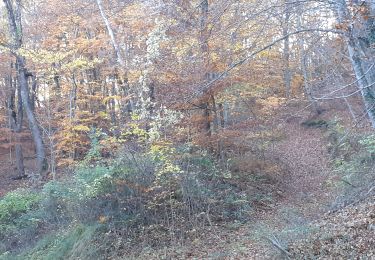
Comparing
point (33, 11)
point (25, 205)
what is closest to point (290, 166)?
point (25, 205)

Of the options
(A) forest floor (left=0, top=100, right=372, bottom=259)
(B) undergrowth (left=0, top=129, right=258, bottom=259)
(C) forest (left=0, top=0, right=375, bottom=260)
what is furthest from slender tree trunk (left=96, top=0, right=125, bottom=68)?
(A) forest floor (left=0, top=100, right=372, bottom=259)

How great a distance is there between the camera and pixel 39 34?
2297 centimetres

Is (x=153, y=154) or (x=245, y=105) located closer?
(x=153, y=154)

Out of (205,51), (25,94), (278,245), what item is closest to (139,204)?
(278,245)

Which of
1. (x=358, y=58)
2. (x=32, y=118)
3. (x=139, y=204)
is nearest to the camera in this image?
(x=358, y=58)

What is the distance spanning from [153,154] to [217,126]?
3596mm

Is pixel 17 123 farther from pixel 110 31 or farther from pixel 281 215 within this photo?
pixel 281 215

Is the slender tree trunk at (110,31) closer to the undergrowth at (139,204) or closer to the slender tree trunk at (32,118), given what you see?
the slender tree trunk at (32,118)

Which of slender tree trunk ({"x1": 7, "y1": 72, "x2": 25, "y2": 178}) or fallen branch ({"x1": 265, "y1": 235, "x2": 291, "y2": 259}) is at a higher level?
slender tree trunk ({"x1": 7, "y1": 72, "x2": 25, "y2": 178})

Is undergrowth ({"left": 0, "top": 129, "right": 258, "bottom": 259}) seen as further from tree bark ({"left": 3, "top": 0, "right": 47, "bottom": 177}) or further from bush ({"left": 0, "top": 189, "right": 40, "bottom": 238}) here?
tree bark ({"left": 3, "top": 0, "right": 47, "bottom": 177})

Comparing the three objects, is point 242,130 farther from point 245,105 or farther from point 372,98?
point 372,98

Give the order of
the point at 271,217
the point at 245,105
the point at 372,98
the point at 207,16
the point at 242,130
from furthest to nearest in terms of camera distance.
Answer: the point at 245,105 < the point at 242,130 < the point at 271,217 < the point at 207,16 < the point at 372,98

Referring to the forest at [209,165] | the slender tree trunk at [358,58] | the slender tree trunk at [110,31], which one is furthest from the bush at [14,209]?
the slender tree trunk at [358,58]

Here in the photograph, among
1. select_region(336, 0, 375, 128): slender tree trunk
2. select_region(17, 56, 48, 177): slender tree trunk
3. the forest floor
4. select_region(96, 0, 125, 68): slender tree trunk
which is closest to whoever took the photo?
select_region(336, 0, 375, 128): slender tree trunk
